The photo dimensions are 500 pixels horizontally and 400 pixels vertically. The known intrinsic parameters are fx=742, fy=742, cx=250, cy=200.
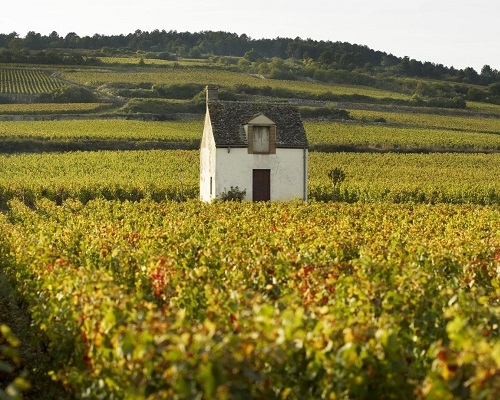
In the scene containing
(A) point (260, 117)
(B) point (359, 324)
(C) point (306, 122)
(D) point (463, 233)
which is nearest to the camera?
(B) point (359, 324)

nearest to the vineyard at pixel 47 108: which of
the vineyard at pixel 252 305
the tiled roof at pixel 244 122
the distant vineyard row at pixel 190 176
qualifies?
the distant vineyard row at pixel 190 176

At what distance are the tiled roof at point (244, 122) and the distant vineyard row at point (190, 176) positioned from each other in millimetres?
4939

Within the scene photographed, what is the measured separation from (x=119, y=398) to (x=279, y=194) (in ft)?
98.1

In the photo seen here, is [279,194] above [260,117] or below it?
below

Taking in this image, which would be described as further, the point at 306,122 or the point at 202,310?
the point at 306,122

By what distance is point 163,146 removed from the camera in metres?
64.9

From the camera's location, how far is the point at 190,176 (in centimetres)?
4981

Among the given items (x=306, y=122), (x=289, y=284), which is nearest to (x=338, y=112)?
(x=306, y=122)

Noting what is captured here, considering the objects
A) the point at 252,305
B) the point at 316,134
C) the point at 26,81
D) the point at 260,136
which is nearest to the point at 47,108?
the point at 26,81

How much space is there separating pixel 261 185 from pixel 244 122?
3248 millimetres

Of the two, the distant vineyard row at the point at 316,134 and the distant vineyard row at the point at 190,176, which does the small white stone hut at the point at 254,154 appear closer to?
the distant vineyard row at the point at 190,176

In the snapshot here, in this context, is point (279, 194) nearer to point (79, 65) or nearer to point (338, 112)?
point (338, 112)

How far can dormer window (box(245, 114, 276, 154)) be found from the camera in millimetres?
36656

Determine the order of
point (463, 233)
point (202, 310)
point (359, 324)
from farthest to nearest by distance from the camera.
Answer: point (463, 233), point (202, 310), point (359, 324)
